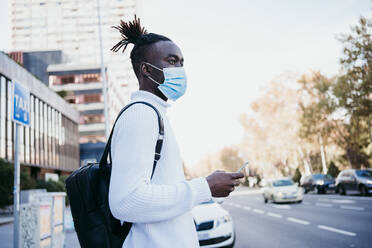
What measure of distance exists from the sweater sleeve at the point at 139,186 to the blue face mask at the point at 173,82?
1.14 ft

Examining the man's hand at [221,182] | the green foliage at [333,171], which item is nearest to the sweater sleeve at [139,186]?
the man's hand at [221,182]

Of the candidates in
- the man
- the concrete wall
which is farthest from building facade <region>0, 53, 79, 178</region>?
the man

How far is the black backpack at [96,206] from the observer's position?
1.46m

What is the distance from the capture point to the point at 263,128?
47312 millimetres

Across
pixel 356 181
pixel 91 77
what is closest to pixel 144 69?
pixel 356 181

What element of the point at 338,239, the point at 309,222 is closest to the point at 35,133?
the point at 309,222

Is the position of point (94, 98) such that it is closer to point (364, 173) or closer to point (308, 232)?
point (364, 173)

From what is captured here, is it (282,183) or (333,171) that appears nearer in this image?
(282,183)

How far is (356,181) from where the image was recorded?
20.1 meters

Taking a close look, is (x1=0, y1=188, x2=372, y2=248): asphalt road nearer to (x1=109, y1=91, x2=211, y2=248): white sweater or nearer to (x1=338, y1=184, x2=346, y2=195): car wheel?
(x1=109, y1=91, x2=211, y2=248): white sweater

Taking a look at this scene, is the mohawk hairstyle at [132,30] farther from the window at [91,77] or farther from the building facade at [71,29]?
the building facade at [71,29]

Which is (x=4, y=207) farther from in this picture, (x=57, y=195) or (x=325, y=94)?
(x=325, y=94)

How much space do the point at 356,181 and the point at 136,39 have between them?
21.0 meters

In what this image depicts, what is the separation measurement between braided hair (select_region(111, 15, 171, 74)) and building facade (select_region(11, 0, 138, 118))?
287 ft
